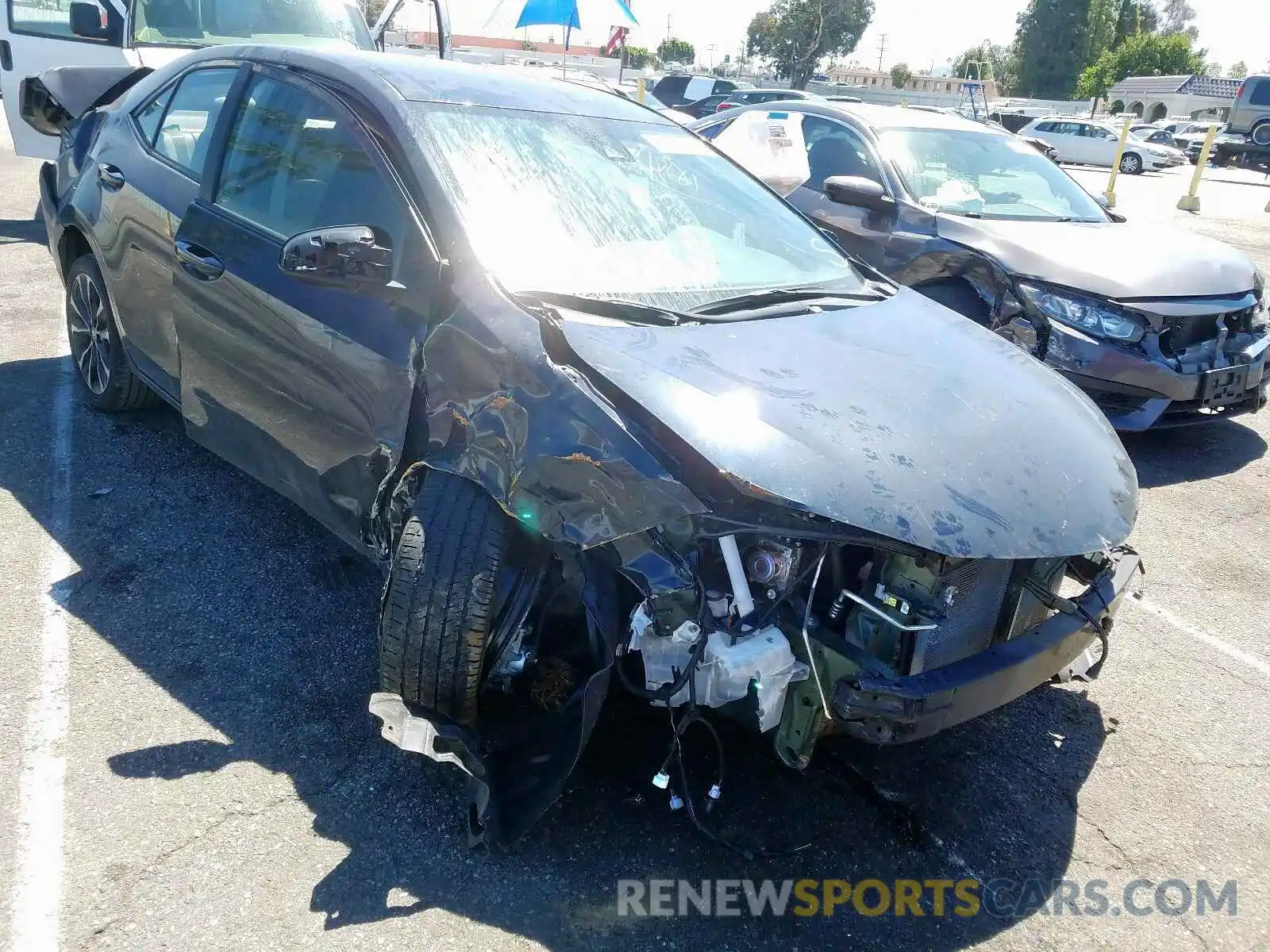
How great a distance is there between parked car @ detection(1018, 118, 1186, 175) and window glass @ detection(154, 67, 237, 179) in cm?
3208

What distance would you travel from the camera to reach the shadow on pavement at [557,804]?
7.32 feet

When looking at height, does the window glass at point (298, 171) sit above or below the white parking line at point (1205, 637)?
above

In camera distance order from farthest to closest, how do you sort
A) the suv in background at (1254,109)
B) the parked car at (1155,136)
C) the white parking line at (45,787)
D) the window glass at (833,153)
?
the parked car at (1155,136), the suv in background at (1254,109), the window glass at (833,153), the white parking line at (45,787)

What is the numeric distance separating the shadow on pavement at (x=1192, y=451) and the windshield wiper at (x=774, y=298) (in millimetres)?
2670

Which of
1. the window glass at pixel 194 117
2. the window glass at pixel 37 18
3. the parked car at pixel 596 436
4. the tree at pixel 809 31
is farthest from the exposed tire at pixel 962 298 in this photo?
the tree at pixel 809 31

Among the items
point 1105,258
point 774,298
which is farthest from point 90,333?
point 1105,258

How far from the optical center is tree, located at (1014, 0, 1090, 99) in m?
68.8

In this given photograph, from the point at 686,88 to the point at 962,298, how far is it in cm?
2003

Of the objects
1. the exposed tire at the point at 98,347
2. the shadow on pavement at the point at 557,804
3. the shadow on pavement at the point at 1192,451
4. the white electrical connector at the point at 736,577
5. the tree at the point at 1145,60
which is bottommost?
the shadow on pavement at the point at 557,804

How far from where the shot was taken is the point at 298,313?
2.93 meters

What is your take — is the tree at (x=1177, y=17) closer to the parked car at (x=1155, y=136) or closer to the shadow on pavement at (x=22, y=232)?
the parked car at (x=1155, y=136)

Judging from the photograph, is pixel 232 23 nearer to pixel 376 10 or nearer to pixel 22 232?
pixel 22 232

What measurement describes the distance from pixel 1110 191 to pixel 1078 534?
56.8 feet

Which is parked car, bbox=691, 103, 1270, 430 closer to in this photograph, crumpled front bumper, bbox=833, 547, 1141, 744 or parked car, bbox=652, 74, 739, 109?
crumpled front bumper, bbox=833, 547, 1141, 744
